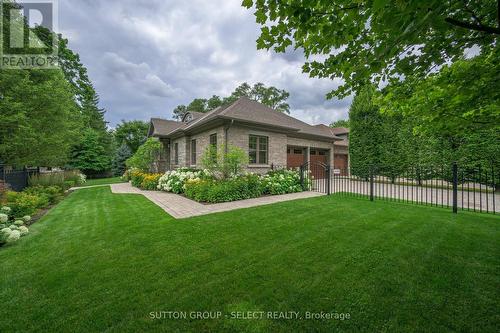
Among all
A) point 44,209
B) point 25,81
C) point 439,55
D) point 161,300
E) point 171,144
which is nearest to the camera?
point 161,300

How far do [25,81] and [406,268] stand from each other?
533 inches

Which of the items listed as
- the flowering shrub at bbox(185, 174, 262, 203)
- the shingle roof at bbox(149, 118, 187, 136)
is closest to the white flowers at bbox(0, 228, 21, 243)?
the flowering shrub at bbox(185, 174, 262, 203)

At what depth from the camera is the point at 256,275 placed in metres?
2.65

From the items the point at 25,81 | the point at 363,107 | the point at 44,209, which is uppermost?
the point at 363,107

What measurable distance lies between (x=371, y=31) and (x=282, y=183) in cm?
770

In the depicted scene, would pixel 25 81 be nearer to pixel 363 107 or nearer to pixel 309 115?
pixel 363 107

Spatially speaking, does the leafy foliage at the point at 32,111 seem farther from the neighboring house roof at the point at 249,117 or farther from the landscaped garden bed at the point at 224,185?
the neighboring house roof at the point at 249,117

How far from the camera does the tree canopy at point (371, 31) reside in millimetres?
1881

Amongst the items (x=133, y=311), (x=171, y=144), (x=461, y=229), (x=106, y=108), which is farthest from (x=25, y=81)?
(x=106, y=108)

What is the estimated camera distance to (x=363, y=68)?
7.88 feet

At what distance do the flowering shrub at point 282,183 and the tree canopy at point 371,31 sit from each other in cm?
649

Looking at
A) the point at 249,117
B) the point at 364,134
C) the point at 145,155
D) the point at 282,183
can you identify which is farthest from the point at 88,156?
the point at 364,134

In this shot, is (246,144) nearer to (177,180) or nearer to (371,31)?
(177,180)

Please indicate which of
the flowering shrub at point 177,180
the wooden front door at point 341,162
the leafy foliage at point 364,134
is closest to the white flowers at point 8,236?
the flowering shrub at point 177,180
